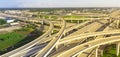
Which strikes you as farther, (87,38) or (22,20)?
(22,20)

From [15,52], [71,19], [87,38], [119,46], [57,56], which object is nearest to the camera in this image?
[57,56]

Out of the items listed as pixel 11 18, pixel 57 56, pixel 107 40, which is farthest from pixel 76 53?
pixel 11 18

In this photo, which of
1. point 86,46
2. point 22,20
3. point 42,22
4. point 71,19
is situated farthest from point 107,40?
point 22,20

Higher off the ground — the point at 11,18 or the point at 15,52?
the point at 15,52

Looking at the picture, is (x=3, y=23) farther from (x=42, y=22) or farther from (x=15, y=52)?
(x=15, y=52)

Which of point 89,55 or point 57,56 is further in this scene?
point 89,55

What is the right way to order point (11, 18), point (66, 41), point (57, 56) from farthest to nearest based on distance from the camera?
point (11, 18), point (66, 41), point (57, 56)

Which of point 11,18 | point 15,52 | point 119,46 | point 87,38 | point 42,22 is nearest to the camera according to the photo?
point 15,52

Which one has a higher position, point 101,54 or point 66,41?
point 66,41

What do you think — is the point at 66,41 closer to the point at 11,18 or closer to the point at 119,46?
the point at 119,46
